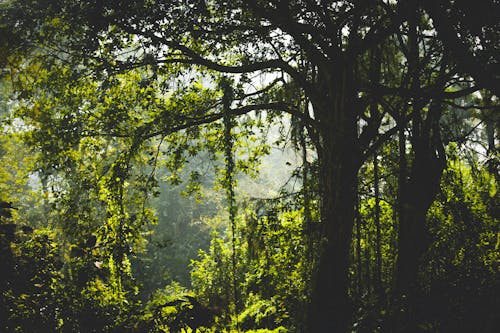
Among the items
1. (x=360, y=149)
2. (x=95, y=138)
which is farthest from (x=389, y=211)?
(x=95, y=138)

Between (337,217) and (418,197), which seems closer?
(337,217)

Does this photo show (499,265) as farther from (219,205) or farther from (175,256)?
(219,205)

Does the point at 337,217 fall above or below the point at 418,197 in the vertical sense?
below

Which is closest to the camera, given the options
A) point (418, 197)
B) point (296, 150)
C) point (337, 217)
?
point (337, 217)

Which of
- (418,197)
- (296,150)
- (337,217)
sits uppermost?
(296,150)

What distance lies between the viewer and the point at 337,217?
16.3 feet

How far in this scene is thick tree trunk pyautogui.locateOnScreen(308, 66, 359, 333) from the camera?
4836 mm

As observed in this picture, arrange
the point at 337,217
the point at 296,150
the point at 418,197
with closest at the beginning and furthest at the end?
the point at 337,217 < the point at 418,197 < the point at 296,150

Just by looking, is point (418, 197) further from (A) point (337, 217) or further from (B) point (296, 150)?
(B) point (296, 150)

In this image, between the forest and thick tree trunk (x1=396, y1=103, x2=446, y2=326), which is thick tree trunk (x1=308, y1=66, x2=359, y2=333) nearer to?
the forest

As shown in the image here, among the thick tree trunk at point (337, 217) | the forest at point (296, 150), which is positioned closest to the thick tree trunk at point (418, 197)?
the forest at point (296, 150)

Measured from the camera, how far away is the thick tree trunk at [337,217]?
4836mm

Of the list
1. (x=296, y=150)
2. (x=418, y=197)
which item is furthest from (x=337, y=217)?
(x=296, y=150)

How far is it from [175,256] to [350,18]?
916 inches
